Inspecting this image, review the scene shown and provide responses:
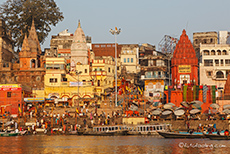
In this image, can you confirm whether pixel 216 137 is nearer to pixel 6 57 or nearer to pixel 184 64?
pixel 184 64

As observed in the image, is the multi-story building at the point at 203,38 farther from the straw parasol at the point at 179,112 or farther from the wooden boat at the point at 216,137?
the wooden boat at the point at 216,137

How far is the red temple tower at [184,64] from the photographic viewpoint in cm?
9094

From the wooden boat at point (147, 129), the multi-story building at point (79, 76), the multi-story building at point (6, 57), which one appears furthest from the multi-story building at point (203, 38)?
the multi-story building at point (6, 57)

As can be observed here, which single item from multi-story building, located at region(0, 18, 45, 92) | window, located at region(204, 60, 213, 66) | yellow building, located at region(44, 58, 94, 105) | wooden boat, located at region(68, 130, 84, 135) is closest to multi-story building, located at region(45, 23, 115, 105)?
yellow building, located at region(44, 58, 94, 105)

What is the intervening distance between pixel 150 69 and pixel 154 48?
21487 millimetres

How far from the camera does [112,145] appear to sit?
56.2m

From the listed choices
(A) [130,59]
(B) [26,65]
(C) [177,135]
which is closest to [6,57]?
(B) [26,65]

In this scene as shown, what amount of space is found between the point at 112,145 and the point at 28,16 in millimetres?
53474

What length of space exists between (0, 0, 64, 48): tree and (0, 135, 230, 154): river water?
4275cm

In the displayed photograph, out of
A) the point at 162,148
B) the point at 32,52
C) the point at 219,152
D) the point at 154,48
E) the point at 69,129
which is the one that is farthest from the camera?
the point at 154,48

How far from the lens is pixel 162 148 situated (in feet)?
176

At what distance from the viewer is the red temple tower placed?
298 feet

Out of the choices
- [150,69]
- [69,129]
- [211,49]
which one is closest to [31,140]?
[69,129]

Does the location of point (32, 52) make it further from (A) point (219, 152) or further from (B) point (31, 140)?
(A) point (219, 152)
